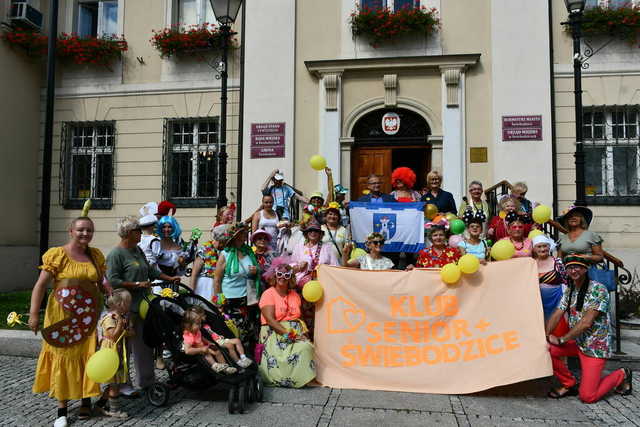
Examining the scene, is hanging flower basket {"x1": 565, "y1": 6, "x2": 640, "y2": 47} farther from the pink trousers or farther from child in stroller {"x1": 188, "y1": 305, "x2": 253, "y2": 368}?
child in stroller {"x1": 188, "y1": 305, "x2": 253, "y2": 368}

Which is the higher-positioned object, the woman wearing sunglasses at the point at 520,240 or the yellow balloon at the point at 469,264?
the woman wearing sunglasses at the point at 520,240

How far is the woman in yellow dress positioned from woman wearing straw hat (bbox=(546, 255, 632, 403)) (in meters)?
4.39

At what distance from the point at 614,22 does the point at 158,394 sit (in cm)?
1066

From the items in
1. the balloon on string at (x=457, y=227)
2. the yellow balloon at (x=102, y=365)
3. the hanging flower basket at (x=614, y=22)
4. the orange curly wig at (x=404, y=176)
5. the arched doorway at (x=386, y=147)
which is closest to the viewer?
the yellow balloon at (x=102, y=365)

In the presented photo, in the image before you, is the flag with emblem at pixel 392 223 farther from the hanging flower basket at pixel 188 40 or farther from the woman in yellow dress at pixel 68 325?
the hanging flower basket at pixel 188 40

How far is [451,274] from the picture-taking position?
5004mm

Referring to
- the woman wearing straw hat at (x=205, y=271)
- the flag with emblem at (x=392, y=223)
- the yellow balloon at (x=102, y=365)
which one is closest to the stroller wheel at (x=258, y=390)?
the yellow balloon at (x=102, y=365)

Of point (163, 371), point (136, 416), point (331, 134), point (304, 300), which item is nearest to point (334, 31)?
point (331, 134)

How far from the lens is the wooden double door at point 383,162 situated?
417 inches

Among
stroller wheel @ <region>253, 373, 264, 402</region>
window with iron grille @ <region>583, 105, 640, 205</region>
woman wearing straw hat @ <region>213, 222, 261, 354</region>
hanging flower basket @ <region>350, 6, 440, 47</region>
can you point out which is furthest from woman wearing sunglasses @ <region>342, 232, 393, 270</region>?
window with iron grille @ <region>583, 105, 640, 205</region>

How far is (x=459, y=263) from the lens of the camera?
5.08m

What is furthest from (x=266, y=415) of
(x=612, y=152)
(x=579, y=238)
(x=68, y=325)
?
(x=612, y=152)

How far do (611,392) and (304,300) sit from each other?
331 centimetres

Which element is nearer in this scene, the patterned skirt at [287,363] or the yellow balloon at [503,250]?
the patterned skirt at [287,363]
